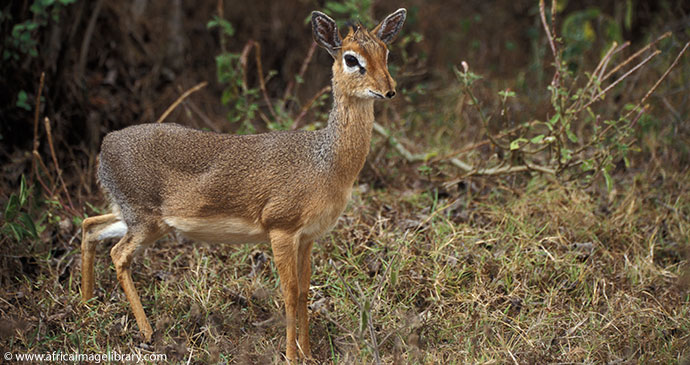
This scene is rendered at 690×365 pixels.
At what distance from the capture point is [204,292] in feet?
13.9

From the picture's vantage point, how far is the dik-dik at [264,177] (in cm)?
350

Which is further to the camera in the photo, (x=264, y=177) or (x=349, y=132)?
(x=264, y=177)

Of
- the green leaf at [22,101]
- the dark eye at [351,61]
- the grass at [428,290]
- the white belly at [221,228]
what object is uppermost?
the dark eye at [351,61]

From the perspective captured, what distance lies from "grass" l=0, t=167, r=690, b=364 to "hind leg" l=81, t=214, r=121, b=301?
0.12m

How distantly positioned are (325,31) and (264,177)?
80cm

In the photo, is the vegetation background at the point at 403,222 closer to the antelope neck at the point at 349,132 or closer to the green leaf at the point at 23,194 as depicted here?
the green leaf at the point at 23,194

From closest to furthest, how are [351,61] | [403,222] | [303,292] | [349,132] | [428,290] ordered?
[351,61] → [349,132] → [303,292] → [428,290] → [403,222]

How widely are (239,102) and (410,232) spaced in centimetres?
172

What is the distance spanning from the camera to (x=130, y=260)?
12.5 ft

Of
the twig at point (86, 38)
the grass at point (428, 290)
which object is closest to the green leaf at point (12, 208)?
the grass at point (428, 290)

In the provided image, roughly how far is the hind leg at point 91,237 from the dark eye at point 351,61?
1.61 meters

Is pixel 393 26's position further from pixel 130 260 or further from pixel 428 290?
pixel 130 260

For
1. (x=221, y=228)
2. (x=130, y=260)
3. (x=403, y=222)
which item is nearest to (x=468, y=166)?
(x=403, y=222)

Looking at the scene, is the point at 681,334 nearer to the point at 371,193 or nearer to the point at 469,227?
the point at 469,227
